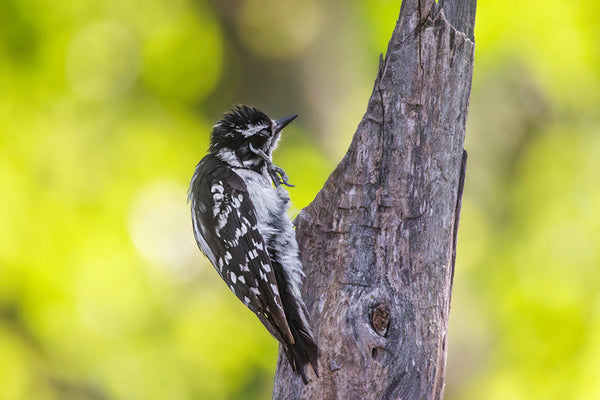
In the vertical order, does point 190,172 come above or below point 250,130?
above

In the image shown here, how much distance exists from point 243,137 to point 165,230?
335cm

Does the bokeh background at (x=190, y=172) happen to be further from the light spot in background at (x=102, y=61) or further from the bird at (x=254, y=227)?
the bird at (x=254, y=227)

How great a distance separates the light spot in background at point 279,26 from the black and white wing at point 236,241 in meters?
3.75

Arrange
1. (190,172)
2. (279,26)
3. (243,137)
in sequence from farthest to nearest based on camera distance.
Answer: (190,172) < (279,26) < (243,137)

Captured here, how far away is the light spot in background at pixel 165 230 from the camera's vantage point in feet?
22.4

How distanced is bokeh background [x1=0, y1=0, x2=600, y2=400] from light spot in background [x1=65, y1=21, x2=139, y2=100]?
0.02 m

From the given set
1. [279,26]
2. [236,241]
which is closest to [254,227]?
[236,241]

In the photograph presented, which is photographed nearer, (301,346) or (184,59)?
(301,346)

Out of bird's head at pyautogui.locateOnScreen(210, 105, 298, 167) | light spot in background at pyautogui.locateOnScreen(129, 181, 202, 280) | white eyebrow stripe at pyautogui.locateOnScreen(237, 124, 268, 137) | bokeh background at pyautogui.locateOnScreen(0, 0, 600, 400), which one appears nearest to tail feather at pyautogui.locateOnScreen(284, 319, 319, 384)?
bird's head at pyautogui.locateOnScreen(210, 105, 298, 167)

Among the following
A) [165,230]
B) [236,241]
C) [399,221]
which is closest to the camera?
[399,221]

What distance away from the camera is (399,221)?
2889 mm

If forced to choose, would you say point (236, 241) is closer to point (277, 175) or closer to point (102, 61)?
point (277, 175)

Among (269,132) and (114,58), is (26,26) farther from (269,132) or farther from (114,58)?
(269,132)

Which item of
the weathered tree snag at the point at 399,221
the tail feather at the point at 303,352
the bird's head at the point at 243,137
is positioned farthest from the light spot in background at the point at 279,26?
the tail feather at the point at 303,352
